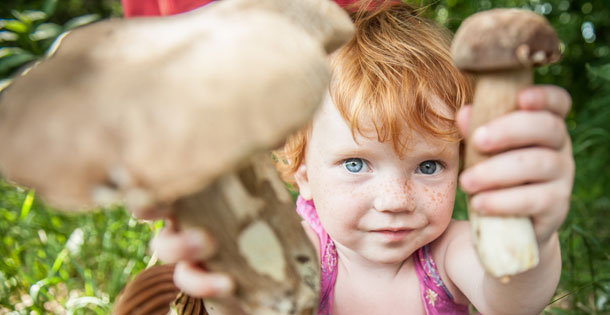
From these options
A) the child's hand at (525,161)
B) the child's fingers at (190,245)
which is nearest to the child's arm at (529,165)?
the child's hand at (525,161)

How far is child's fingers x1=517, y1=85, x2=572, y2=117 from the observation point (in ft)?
2.09

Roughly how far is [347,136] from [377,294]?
47cm

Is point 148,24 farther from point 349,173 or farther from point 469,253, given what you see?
point 469,253

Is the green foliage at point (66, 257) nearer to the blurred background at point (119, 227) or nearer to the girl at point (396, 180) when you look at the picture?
the blurred background at point (119, 227)

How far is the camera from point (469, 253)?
1183mm

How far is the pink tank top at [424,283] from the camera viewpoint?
133 cm

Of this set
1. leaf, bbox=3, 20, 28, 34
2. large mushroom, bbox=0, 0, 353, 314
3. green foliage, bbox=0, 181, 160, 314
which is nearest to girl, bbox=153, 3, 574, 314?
large mushroom, bbox=0, 0, 353, 314

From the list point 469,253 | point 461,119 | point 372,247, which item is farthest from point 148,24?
point 469,253

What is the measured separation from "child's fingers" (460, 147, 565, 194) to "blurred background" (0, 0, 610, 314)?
29.6 inches

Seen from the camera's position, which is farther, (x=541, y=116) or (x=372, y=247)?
(x=372, y=247)

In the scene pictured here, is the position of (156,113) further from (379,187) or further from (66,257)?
(66,257)

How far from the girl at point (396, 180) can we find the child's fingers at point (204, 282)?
2cm

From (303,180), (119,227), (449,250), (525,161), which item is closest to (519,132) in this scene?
(525,161)

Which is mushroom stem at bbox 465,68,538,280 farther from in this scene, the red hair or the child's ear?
the child's ear
